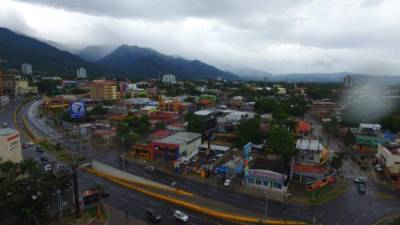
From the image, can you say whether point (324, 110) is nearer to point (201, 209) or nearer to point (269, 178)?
point (269, 178)

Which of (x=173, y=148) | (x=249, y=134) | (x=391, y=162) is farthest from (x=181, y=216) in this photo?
(x=391, y=162)

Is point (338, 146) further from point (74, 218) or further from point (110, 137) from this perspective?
point (74, 218)

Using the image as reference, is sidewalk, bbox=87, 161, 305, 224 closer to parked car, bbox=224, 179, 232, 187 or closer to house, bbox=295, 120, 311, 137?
parked car, bbox=224, 179, 232, 187

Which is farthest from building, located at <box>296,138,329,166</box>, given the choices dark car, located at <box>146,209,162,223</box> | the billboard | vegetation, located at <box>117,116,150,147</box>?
the billboard

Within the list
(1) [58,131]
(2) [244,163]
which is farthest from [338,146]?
(1) [58,131]

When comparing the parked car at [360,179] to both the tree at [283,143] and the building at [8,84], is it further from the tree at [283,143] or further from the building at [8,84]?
the building at [8,84]

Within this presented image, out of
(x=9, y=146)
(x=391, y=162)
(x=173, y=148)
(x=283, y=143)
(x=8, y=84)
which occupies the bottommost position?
(x=391, y=162)
